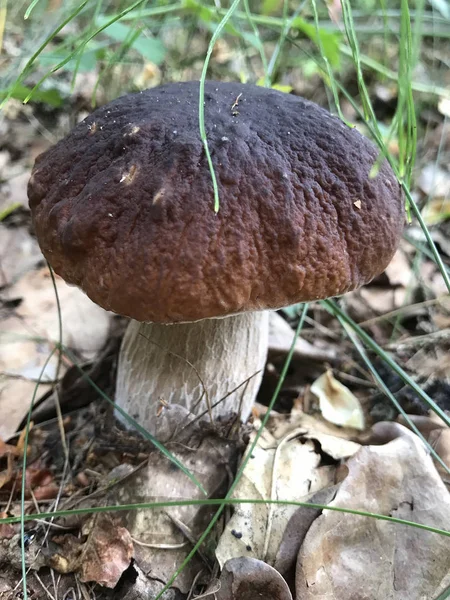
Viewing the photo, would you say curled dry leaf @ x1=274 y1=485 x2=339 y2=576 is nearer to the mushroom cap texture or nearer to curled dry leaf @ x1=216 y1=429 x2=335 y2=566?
curled dry leaf @ x1=216 y1=429 x2=335 y2=566

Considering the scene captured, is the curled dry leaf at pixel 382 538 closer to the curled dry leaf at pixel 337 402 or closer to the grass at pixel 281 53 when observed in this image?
the grass at pixel 281 53

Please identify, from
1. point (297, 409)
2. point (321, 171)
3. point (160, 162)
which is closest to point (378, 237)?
point (321, 171)

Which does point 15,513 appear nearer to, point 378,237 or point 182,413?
point 182,413

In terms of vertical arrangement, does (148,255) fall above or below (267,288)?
above

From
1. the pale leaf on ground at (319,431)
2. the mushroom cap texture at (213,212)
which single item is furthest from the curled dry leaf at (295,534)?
the mushroom cap texture at (213,212)

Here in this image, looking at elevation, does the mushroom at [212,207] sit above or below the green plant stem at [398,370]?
above

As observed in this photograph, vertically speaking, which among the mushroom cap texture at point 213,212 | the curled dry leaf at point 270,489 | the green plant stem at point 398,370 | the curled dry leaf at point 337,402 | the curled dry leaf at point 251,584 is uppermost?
the mushroom cap texture at point 213,212

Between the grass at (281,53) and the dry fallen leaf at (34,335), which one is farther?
the dry fallen leaf at (34,335)
